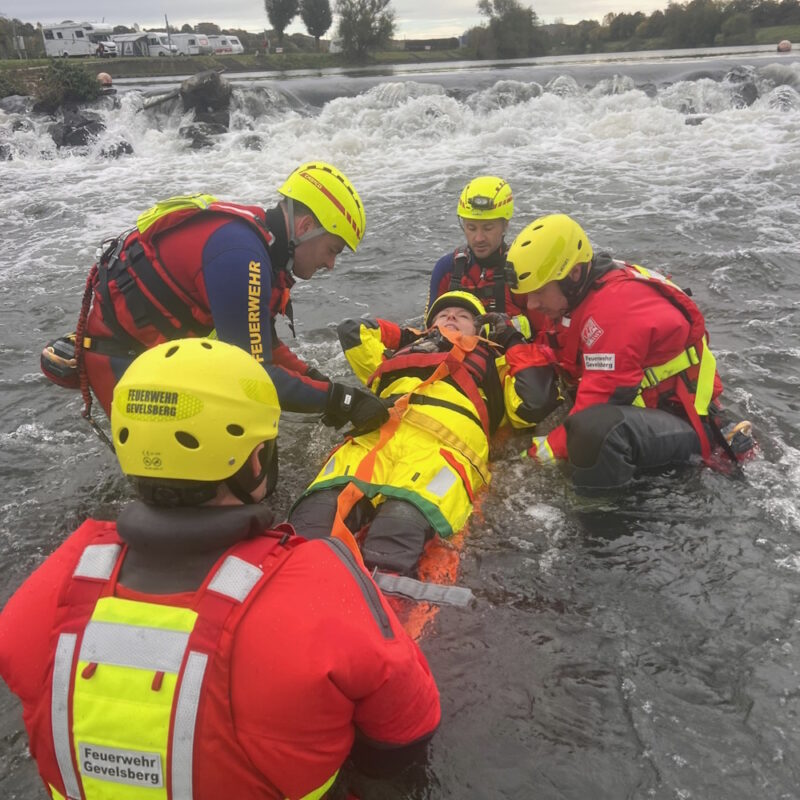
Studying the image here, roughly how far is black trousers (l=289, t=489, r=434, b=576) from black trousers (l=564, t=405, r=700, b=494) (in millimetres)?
1245

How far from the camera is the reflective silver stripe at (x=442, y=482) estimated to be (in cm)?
397

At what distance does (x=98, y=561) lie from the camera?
1.84m

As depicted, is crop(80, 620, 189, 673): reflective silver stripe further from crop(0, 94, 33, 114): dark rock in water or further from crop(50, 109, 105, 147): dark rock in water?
crop(0, 94, 33, 114): dark rock in water

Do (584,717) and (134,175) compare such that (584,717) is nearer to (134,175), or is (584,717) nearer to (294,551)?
(294,551)

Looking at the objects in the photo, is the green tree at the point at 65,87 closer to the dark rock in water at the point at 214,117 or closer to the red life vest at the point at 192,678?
the dark rock in water at the point at 214,117

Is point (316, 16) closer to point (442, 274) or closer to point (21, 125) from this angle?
point (21, 125)

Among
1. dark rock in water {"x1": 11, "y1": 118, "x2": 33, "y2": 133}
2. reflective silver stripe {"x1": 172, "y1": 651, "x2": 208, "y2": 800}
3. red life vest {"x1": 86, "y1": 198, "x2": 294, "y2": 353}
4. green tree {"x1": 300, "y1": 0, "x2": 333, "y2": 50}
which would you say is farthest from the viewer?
green tree {"x1": 300, "y1": 0, "x2": 333, "y2": 50}

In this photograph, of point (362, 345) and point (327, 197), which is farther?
point (362, 345)

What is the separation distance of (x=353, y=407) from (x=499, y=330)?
1.64 metres

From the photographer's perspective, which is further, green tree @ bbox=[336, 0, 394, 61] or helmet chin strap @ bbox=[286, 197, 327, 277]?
green tree @ bbox=[336, 0, 394, 61]

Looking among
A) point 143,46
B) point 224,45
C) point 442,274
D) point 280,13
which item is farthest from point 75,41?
point 442,274

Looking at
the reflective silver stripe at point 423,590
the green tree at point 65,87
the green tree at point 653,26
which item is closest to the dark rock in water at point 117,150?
the green tree at point 65,87

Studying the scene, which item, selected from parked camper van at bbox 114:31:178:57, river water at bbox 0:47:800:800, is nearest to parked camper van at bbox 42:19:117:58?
parked camper van at bbox 114:31:178:57

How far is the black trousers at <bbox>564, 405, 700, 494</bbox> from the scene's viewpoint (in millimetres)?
4379
